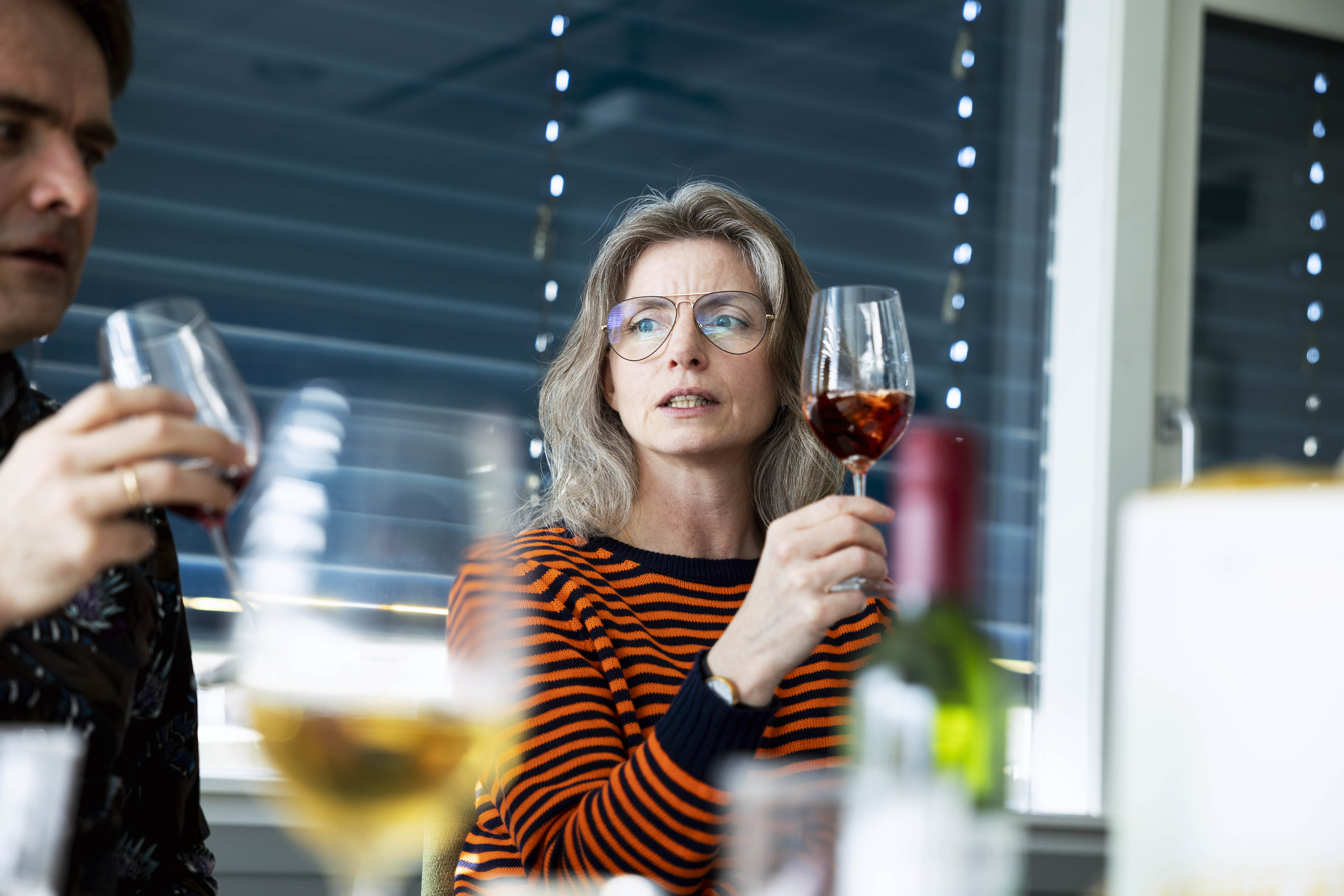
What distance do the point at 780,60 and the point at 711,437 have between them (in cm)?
137

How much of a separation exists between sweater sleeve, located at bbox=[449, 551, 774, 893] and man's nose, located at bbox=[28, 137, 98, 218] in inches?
16.9

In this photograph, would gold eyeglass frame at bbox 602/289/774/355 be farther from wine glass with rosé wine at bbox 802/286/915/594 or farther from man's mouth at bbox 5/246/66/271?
man's mouth at bbox 5/246/66/271

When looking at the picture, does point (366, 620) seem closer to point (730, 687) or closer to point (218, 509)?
point (218, 509)

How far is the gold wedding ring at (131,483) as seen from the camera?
1.70 ft

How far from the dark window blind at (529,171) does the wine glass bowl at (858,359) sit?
4.45ft

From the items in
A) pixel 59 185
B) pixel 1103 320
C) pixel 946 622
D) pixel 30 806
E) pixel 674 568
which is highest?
pixel 1103 320

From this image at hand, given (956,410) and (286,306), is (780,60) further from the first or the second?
(286,306)

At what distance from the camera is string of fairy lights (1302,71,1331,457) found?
290 cm

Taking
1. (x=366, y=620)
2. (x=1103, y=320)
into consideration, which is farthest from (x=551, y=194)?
(x=366, y=620)

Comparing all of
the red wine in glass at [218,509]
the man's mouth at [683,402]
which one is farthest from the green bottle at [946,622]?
the man's mouth at [683,402]

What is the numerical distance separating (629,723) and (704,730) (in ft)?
1.14

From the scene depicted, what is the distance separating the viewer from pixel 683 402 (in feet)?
5.25

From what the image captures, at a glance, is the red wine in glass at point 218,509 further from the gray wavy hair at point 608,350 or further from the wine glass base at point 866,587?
the gray wavy hair at point 608,350

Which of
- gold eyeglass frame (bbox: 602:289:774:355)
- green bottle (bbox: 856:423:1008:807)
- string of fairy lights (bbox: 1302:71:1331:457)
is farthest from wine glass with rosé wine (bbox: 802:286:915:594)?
string of fairy lights (bbox: 1302:71:1331:457)
